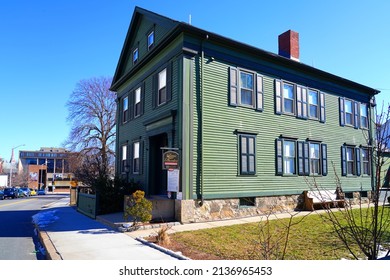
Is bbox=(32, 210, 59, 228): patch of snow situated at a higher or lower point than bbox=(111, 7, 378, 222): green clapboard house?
lower

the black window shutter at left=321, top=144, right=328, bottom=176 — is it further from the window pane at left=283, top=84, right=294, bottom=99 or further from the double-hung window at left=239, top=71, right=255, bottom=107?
the double-hung window at left=239, top=71, right=255, bottom=107

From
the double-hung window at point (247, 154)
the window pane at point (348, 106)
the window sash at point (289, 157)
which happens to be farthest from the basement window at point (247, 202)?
the window pane at point (348, 106)

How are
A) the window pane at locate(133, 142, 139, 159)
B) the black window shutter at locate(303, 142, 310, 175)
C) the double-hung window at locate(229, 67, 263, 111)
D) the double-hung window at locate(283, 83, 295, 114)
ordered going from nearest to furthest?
the double-hung window at locate(229, 67, 263, 111), the double-hung window at locate(283, 83, 295, 114), the black window shutter at locate(303, 142, 310, 175), the window pane at locate(133, 142, 139, 159)

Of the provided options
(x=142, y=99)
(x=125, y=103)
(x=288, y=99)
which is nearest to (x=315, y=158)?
(x=288, y=99)

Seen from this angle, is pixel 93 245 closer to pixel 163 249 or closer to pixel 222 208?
pixel 163 249

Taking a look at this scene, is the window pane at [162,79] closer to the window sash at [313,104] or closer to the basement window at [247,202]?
the basement window at [247,202]

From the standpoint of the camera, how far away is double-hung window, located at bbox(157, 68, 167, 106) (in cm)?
1495

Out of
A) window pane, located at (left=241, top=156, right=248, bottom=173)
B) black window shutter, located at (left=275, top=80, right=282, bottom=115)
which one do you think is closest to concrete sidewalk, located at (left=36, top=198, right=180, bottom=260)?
window pane, located at (left=241, top=156, right=248, bottom=173)

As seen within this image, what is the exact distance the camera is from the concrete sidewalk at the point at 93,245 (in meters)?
7.56

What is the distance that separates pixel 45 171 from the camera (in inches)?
4043

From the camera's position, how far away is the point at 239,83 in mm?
14766

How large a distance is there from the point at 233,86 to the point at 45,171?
10243 cm

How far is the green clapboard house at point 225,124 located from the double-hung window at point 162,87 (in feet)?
0.16

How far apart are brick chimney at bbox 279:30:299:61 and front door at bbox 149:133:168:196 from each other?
10.1 meters
